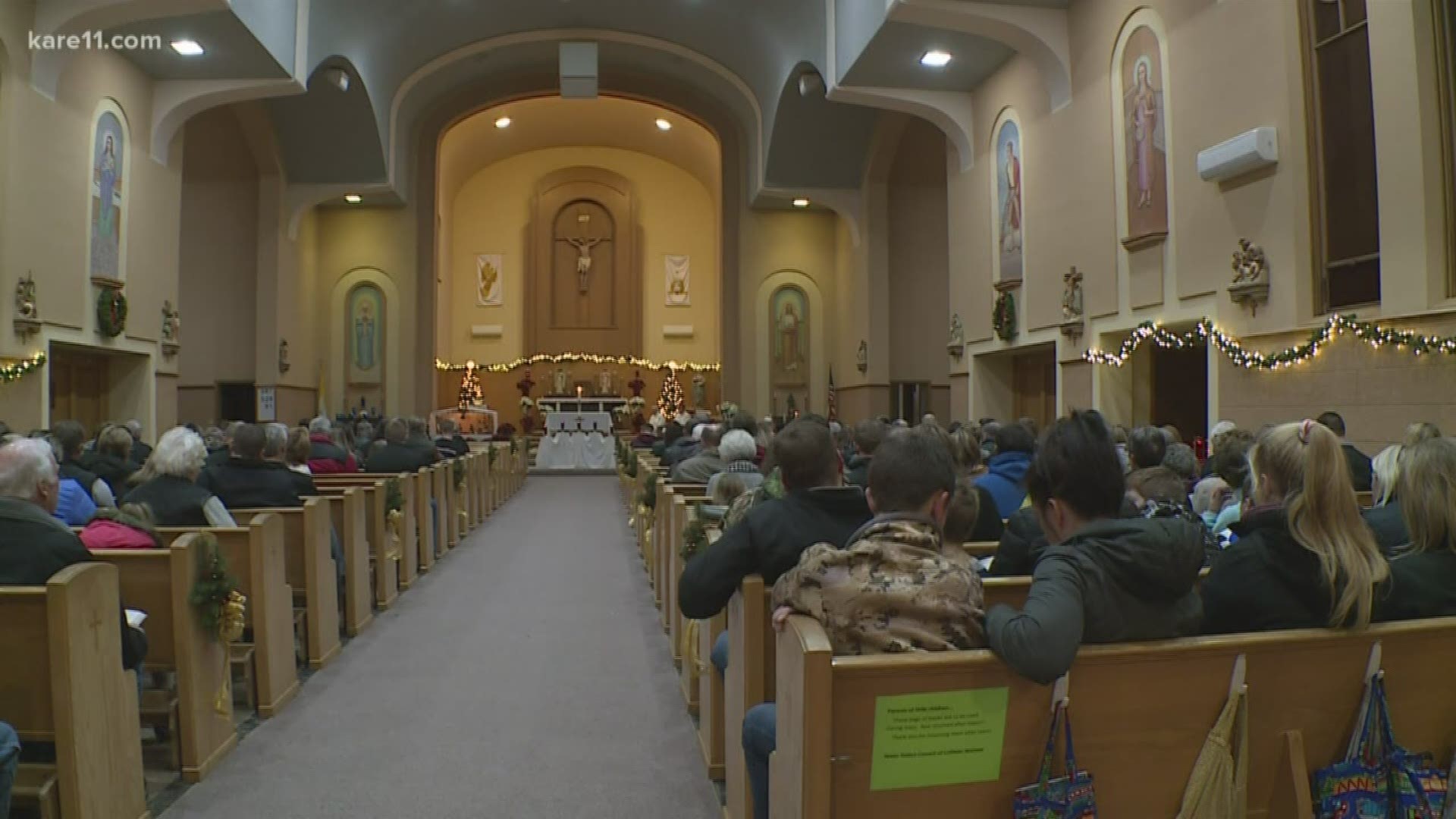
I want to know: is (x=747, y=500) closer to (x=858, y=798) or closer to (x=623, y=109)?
(x=858, y=798)

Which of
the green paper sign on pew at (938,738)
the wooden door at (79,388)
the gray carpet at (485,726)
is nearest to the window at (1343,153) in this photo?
the gray carpet at (485,726)

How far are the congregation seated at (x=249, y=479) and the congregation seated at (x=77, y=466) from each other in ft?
1.94

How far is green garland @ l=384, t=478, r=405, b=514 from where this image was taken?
625cm

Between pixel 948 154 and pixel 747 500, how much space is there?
11.3 metres

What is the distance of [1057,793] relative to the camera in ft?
6.13

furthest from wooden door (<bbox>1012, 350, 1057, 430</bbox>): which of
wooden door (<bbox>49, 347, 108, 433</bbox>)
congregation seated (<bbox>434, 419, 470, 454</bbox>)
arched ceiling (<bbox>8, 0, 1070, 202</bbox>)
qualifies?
wooden door (<bbox>49, 347, 108, 433</bbox>)

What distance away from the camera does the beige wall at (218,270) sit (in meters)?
15.9

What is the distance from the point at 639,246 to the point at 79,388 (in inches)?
551

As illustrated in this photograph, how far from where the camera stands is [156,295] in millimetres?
11602

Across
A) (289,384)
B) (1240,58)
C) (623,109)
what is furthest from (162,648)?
(623,109)

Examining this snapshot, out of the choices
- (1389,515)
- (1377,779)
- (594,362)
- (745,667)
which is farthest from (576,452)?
(1377,779)

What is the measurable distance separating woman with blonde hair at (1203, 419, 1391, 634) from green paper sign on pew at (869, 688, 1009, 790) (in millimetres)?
659

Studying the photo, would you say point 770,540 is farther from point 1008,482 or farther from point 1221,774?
point 1008,482

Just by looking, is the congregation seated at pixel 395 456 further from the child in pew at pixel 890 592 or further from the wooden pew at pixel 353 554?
the child in pew at pixel 890 592
